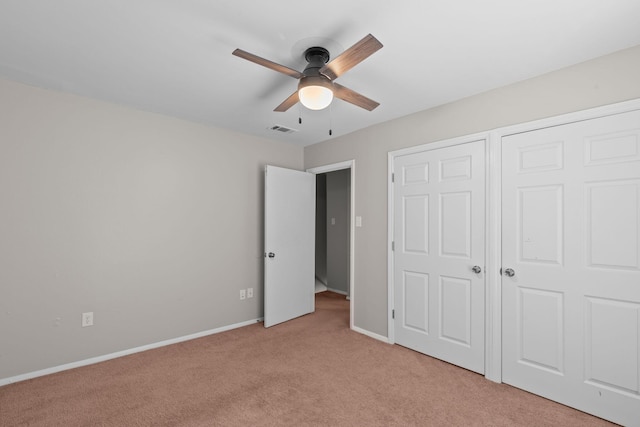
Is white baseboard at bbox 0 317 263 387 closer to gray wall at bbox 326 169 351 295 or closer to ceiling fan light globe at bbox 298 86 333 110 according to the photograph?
gray wall at bbox 326 169 351 295

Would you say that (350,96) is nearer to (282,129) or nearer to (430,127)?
(430,127)

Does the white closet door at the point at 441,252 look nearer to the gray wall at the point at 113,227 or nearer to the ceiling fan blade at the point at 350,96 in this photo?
the ceiling fan blade at the point at 350,96

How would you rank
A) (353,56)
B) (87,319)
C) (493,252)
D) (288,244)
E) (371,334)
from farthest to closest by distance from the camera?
(288,244) < (371,334) < (87,319) < (493,252) < (353,56)

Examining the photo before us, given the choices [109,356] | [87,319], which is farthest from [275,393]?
[87,319]

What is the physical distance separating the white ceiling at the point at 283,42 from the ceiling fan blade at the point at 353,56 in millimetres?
219

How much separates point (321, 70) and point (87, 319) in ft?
9.53

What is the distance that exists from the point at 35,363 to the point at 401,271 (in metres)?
3.31

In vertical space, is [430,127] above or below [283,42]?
below

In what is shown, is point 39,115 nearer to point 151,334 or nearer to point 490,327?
point 151,334

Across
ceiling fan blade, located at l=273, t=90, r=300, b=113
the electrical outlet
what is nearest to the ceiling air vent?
ceiling fan blade, located at l=273, t=90, r=300, b=113

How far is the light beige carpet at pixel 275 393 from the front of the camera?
1.97 metres

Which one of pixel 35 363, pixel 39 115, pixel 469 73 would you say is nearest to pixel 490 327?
pixel 469 73

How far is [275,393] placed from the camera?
2260 mm

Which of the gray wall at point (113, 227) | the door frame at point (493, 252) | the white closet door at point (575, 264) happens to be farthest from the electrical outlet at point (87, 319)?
the white closet door at point (575, 264)
